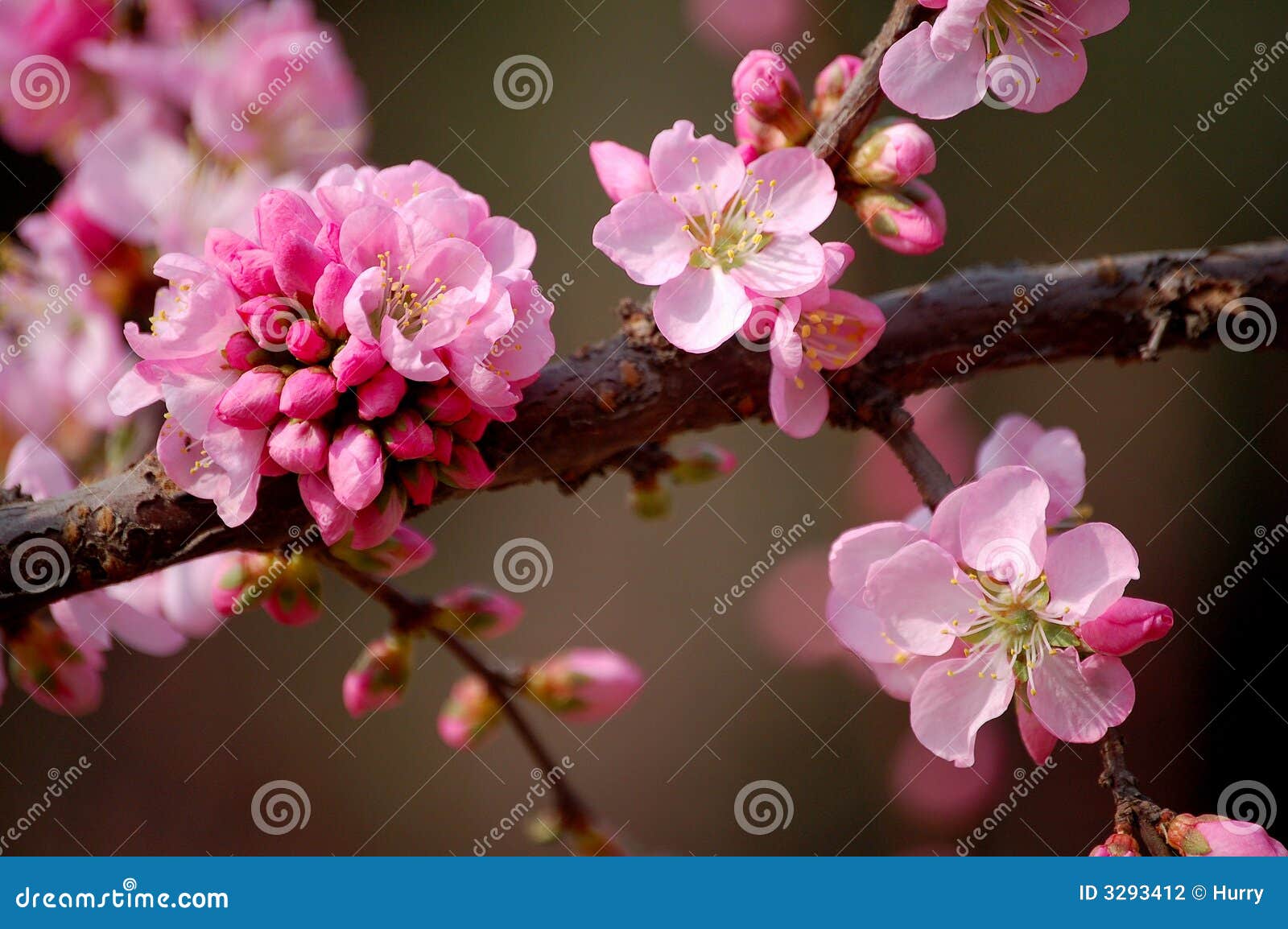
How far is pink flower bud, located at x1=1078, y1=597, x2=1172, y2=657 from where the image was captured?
606 millimetres

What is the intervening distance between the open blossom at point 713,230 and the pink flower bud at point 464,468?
15 centimetres

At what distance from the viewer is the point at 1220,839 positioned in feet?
2.02

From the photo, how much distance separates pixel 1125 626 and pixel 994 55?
1.27ft

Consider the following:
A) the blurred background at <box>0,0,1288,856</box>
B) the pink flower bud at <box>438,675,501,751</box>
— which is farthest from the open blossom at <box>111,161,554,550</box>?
the blurred background at <box>0,0,1288,856</box>

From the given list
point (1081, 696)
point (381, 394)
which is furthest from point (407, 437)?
point (1081, 696)

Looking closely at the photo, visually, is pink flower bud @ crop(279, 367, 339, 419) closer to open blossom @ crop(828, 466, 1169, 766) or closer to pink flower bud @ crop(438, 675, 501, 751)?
open blossom @ crop(828, 466, 1169, 766)

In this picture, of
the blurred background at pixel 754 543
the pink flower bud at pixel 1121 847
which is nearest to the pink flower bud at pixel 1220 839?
the pink flower bud at pixel 1121 847

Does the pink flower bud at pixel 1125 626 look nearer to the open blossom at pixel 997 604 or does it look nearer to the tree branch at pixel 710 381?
the open blossom at pixel 997 604

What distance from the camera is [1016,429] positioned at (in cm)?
86

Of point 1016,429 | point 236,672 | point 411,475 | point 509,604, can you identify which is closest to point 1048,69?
point 1016,429

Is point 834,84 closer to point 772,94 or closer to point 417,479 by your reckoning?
point 772,94

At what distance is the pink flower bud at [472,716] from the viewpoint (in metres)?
1.11

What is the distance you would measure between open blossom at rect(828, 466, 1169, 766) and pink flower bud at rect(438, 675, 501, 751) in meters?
0.54

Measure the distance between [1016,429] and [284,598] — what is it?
0.65 meters
